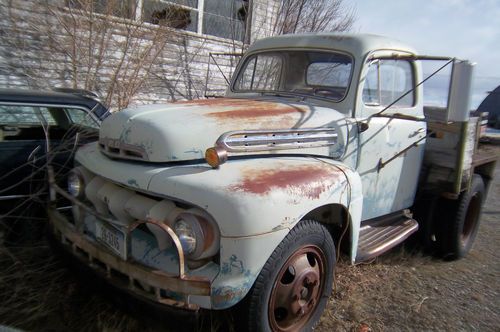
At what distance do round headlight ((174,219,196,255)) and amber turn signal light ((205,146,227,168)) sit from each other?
1.23 ft

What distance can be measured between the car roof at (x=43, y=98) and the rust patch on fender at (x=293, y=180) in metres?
2.29

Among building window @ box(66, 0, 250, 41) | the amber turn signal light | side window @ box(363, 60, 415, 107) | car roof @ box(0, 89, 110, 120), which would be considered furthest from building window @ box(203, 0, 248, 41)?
the amber turn signal light

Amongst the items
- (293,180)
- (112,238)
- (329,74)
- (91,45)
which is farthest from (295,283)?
(91,45)

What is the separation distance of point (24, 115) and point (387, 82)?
318cm

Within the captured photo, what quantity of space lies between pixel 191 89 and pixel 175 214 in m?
6.76

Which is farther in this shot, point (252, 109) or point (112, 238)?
point (252, 109)

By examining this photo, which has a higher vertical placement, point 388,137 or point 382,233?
point 388,137

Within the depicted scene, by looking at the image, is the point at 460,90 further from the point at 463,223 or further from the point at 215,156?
the point at 463,223

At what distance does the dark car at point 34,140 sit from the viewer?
335 centimetres

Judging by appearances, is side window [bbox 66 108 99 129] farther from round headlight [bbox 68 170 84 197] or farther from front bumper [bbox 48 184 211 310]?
front bumper [bbox 48 184 211 310]

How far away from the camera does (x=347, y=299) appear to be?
3.24 metres

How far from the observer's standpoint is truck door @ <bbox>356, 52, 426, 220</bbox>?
133 inches

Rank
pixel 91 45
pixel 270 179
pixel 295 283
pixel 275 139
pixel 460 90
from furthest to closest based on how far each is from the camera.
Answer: pixel 91 45, pixel 460 90, pixel 275 139, pixel 295 283, pixel 270 179

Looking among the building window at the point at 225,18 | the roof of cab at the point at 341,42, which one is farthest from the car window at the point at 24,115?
the building window at the point at 225,18
